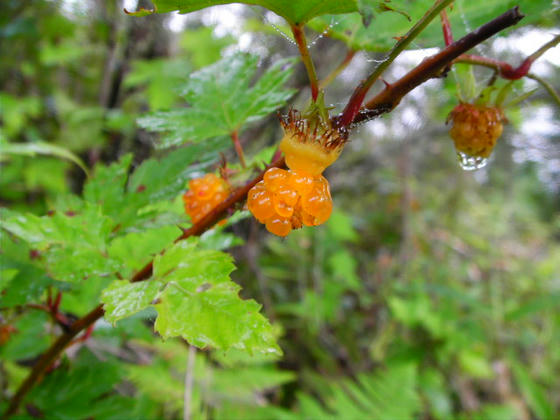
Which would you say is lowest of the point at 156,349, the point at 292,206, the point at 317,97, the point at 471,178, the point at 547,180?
the point at 471,178

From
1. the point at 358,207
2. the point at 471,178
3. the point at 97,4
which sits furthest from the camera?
the point at 471,178

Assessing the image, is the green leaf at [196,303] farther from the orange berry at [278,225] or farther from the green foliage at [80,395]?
the green foliage at [80,395]

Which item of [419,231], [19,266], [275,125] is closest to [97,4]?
[275,125]

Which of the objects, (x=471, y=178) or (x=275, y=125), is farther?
(x=471, y=178)

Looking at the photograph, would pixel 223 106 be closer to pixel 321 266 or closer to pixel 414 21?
pixel 414 21

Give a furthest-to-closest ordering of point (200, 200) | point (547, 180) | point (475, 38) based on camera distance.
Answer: point (547, 180), point (200, 200), point (475, 38)

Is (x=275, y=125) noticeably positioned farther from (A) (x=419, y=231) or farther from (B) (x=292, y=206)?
(A) (x=419, y=231)

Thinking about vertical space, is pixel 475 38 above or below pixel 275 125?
above

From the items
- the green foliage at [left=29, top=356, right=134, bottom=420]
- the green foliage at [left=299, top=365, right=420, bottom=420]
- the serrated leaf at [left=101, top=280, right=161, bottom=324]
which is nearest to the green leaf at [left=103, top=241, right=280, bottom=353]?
the serrated leaf at [left=101, top=280, right=161, bottom=324]
